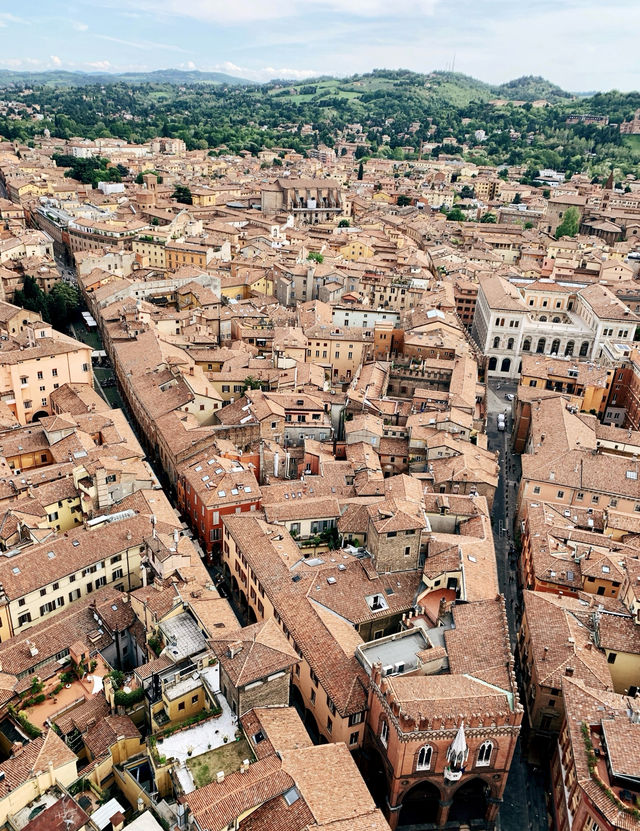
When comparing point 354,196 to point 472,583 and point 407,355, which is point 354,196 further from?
point 472,583

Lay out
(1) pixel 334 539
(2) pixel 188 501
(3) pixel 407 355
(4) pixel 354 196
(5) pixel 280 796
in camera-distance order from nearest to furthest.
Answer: (5) pixel 280 796 → (1) pixel 334 539 → (2) pixel 188 501 → (3) pixel 407 355 → (4) pixel 354 196

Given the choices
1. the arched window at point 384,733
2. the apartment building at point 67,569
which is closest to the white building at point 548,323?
the apartment building at point 67,569

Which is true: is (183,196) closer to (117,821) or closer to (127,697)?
(127,697)

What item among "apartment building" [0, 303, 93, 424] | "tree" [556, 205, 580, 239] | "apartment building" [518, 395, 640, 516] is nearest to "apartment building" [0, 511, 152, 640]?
"apartment building" [0, 303, 93, 424]

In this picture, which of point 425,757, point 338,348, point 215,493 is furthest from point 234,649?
point 338,348

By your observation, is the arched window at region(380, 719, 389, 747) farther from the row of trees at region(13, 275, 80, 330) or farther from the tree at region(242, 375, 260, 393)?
the row of trees at region(13, 275, 80, 330)

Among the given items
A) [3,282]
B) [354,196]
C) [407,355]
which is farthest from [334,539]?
[354,196]
